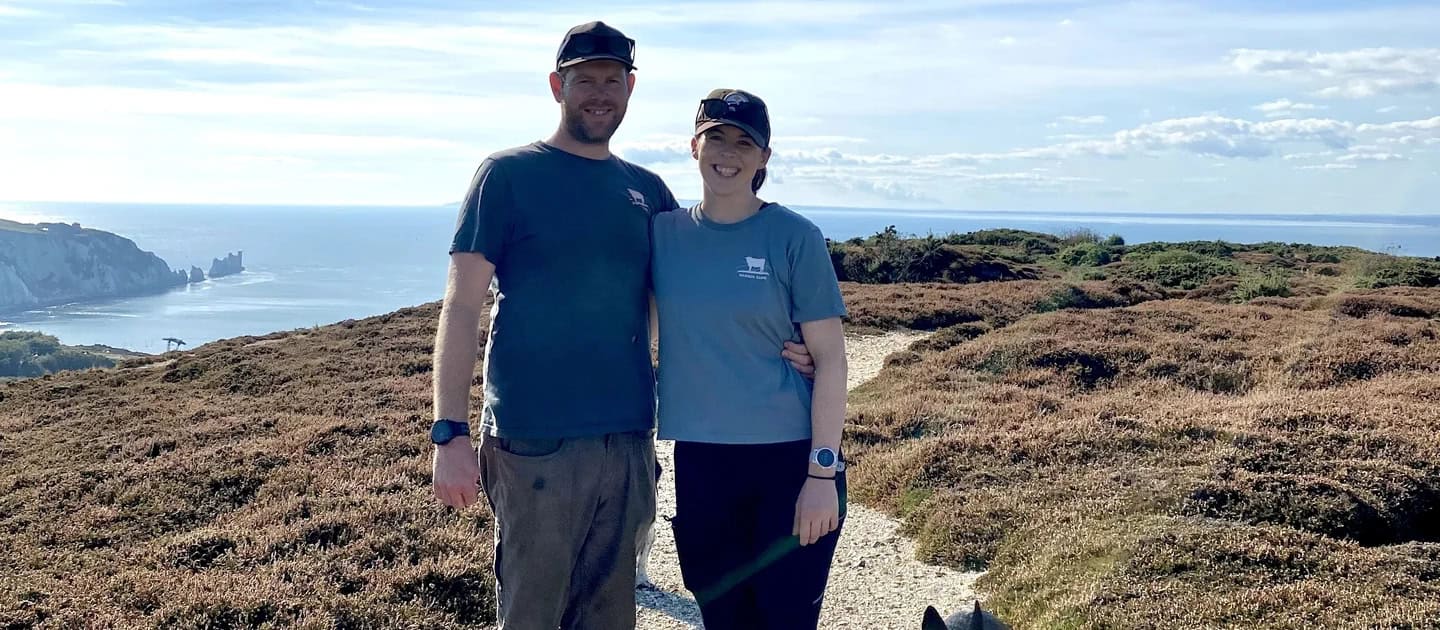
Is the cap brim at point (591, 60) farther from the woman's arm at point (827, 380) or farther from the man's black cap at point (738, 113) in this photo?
the woman's arm at point (827, 380)

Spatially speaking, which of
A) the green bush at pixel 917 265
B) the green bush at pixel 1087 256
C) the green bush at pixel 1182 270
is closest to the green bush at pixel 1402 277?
the green bush at pixel 1182 270

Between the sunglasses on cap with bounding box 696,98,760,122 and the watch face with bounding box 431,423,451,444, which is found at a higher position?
the sunglasses on cap with bounding box 696,98,760,122

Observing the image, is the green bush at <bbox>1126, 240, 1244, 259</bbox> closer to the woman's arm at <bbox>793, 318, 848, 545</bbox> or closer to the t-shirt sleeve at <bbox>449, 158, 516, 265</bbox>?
the woman's arm at <bbox>793, 318, 848, 545</bbox>

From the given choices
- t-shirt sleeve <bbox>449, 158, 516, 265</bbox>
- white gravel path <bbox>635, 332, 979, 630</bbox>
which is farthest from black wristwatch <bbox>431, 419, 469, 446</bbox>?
white gravel path <bbox>635, 332, 979, 630</bbox>

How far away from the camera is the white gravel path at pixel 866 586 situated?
557 cm

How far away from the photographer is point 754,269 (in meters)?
2.73

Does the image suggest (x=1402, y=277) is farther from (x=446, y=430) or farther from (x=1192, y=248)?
(x=446, y=430)

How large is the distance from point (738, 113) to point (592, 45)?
Result: 493 millimetres

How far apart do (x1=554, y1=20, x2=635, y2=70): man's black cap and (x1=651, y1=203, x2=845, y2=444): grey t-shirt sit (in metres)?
0.55

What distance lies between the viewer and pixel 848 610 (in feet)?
18.7

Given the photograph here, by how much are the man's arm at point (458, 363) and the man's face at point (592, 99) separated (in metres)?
0.51

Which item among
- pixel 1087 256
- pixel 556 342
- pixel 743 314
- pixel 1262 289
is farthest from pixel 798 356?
pixel 1087 256

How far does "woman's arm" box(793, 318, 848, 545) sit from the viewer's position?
2768mm

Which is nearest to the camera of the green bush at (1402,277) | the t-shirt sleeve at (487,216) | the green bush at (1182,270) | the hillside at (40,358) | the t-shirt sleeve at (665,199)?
the t-shirt sleeve at (487,216)
